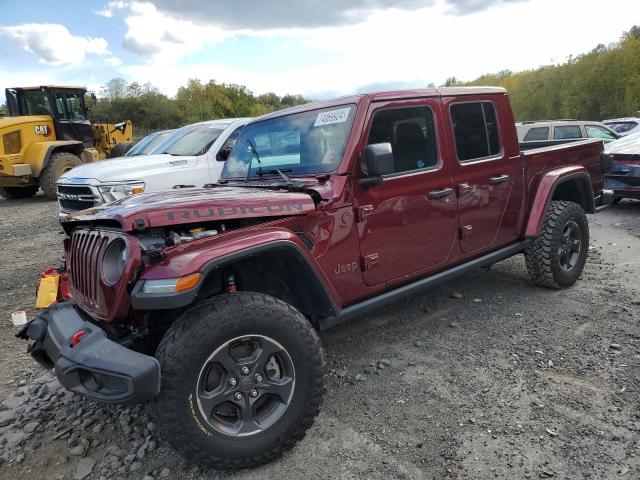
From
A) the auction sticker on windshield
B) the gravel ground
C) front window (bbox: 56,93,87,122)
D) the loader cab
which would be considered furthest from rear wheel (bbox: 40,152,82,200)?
the auction sticker on windshield

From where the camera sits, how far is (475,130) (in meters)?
3.91

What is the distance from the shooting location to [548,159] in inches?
176

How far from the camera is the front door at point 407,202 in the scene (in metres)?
3.13

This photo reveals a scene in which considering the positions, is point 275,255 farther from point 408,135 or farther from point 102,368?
point 408,135

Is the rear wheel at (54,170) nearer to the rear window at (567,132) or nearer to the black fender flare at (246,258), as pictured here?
the black fender flare at (246,258)

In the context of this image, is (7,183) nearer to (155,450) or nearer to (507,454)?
(155,450)

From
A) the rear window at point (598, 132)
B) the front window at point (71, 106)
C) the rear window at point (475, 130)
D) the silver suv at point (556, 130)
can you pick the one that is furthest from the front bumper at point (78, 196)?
the rear window at point (598, 132)

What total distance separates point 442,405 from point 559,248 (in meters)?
2.41

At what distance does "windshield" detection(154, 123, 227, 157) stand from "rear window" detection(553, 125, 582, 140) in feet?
23.7

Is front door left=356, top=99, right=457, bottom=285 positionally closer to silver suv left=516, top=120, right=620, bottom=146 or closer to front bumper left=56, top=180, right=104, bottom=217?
front bumper left=56, top=180, right=104, bottom=217

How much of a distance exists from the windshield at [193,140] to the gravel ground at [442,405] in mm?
3701

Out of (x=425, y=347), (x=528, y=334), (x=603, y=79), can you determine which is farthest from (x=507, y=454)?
(x=603, y=79)

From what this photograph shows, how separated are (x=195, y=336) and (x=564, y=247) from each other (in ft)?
Result: 12.6

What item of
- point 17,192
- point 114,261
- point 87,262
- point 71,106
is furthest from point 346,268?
point 17,192
